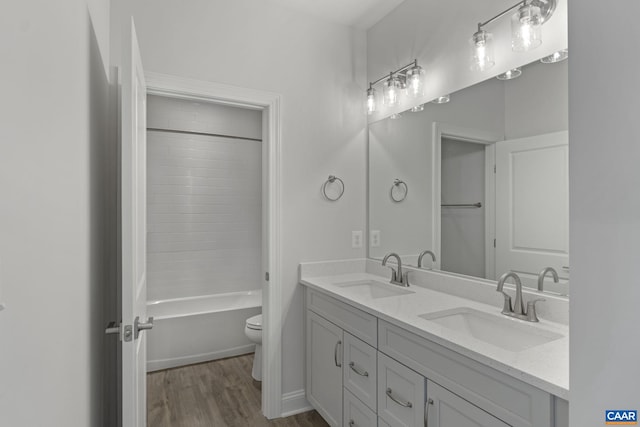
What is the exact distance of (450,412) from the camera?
A: 3.96 ft

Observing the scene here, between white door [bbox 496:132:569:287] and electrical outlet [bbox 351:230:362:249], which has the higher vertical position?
white door [bbox 496:132:569:287]

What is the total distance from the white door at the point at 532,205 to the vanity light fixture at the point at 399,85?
0.66 metres

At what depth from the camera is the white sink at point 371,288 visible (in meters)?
2.14

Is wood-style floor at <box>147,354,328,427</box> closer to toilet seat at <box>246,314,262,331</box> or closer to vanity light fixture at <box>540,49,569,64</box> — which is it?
toilet seat at <box>246,314,262,331</box>

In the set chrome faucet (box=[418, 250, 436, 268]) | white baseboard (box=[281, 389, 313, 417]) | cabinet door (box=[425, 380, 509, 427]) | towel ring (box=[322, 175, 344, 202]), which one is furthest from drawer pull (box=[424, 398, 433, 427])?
towel ring (box=[322, 175, 344, 202])

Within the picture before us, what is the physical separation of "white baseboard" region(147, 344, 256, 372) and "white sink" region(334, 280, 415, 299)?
156cm

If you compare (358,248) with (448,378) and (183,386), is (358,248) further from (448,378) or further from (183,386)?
(183,386)

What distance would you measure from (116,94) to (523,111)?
1.97 metres

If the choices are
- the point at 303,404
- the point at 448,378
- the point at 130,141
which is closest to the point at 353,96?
the point at 130,141

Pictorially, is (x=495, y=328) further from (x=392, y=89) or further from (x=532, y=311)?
(x=392, y=89)

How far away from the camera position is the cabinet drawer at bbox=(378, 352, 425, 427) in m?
1.35

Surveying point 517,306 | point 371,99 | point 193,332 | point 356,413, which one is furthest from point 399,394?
point 193,332

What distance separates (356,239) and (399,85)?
108cm

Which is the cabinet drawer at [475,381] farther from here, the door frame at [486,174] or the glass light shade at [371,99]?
the glass light shade at [371,99]
